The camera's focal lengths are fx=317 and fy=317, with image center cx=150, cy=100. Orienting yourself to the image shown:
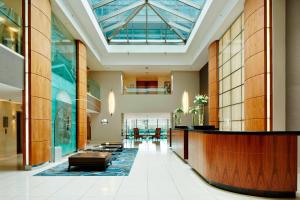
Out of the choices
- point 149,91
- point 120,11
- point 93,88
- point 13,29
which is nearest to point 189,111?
point 120,11

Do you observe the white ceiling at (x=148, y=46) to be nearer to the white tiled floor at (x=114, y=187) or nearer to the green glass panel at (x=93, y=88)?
the green glass panel at (x=93, y=88)

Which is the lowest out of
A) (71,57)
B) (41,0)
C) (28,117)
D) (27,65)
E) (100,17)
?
(28,117)

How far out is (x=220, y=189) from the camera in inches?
241

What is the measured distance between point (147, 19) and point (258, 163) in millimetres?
13978

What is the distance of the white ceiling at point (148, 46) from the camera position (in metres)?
12.6

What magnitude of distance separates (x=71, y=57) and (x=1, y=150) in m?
5.20

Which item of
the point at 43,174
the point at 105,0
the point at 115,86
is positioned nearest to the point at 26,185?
the point at 43,174

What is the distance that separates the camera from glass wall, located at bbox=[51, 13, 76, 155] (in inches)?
471

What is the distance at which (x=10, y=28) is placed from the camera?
8.77 m

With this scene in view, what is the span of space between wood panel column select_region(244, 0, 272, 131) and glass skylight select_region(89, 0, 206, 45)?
190 inches

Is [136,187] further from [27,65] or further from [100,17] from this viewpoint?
[100,17]

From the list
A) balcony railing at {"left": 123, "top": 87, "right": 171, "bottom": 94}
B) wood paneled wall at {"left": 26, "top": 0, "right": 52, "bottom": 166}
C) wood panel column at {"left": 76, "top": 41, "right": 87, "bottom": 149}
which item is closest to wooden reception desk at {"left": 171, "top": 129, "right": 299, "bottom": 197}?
wood paneled wall at {"left": 26, "top": 0, "right": 52, "bottom": 166}

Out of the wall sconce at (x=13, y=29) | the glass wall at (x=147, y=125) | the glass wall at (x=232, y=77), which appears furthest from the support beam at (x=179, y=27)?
the glass wall at (x=147, y=125)

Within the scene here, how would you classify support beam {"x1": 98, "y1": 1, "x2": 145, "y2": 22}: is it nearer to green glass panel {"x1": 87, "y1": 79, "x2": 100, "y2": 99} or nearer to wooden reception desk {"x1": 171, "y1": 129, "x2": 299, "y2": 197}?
green glass panel {"x1": 87, "y1": 79, "x2": 100, "y2": 99}
